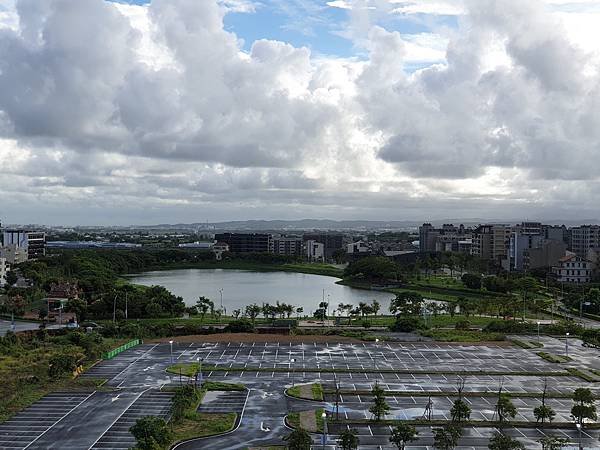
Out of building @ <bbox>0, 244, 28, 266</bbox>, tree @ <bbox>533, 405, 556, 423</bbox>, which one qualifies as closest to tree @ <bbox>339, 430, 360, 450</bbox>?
tree @ <bbox>533, 405, 556, 423</bbox>

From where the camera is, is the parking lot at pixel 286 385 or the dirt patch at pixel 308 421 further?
the dirt patch at pixel 308 421

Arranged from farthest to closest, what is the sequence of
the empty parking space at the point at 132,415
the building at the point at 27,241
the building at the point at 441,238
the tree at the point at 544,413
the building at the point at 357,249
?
the building at the point at 441,238
the building at the point at 357,249
the building at the point at 27,241
the tree at the point at 544,413
the empty parking space at the point at 132,415

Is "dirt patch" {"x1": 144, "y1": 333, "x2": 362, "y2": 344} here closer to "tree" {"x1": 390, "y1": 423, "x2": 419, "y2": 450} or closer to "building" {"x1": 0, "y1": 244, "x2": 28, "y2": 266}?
"tree" {"x1": 390, "y1": 423, "x2": 419, "y2": 450}

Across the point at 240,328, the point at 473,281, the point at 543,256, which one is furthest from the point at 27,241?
the point at 543,256

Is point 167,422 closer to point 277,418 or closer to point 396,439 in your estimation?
point 277,418

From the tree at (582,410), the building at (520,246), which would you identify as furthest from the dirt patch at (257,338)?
the building at (520,246)

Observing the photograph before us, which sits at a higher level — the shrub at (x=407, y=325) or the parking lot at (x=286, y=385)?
the shrub at (x=407, y=325)

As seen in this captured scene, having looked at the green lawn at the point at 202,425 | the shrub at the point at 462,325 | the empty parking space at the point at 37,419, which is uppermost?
the shrub at the point at 462,325

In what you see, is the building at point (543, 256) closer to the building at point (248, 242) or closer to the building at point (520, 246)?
the building at point (520, 246)
